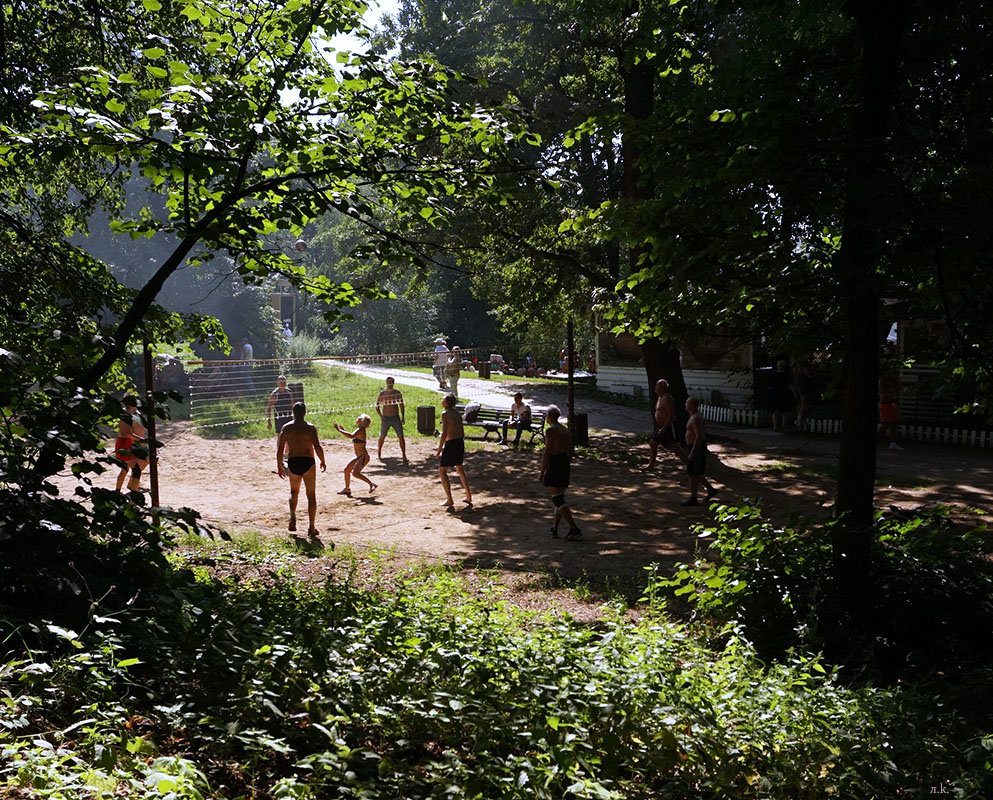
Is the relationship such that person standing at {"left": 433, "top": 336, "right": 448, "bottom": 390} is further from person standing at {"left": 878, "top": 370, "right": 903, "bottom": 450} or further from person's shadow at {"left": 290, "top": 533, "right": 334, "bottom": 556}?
person's shadow at {"left": 290, "top": 533, "right": 334, "bottom": 556}

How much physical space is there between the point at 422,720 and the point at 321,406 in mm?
19530

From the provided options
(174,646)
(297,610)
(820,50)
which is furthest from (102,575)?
(820,50)

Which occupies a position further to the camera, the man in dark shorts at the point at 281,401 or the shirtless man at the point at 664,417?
the man in dark shorts at the point at 281,401

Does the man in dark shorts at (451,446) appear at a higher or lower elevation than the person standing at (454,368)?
lower

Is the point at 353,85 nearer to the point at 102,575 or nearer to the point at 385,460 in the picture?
the point at 102,575

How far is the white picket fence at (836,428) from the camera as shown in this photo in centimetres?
1862

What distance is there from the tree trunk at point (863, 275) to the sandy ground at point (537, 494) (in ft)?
6.75

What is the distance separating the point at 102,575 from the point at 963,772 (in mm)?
4588

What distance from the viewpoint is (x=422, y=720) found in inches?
154

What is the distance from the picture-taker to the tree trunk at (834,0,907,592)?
5824 millimetres

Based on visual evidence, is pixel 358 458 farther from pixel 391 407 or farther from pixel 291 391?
pixel 291 391

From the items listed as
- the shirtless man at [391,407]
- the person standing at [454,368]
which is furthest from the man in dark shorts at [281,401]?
the person standing at [454,368]

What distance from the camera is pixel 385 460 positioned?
1834 centimetres

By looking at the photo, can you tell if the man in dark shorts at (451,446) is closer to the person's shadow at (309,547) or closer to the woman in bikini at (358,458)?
the woman in bikini at (358,458)
